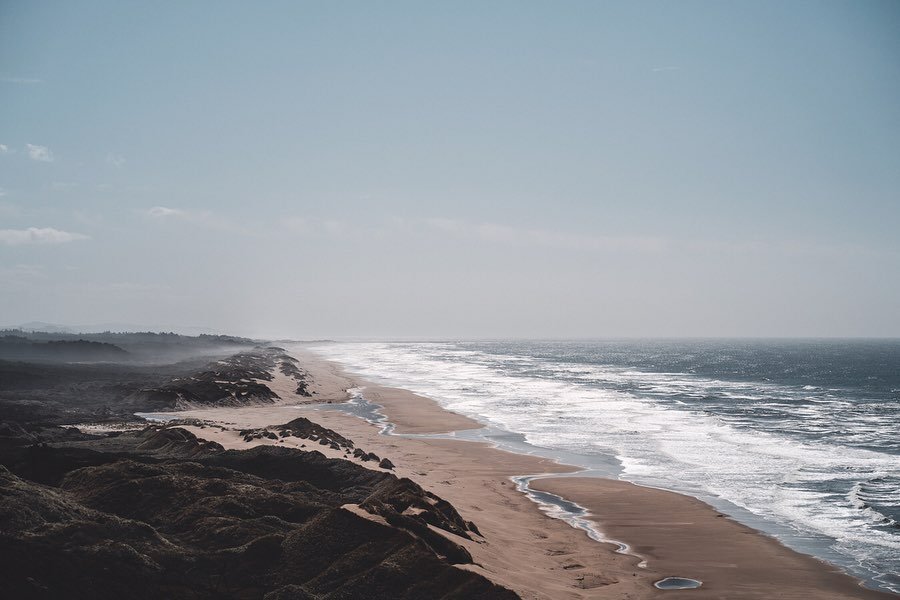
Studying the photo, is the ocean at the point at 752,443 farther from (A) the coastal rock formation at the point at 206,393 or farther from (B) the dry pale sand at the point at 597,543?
(A) the coastal rock formation at the point at 206,393

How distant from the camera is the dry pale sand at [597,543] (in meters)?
14.3

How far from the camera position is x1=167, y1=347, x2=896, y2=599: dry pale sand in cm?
1430

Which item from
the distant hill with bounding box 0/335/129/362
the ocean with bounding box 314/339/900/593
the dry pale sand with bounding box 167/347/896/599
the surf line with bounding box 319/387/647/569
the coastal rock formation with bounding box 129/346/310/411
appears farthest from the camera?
the distant hill with bounding box 0/335/129/362

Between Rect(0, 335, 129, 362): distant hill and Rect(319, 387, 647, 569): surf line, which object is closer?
Rect(319, 387, 647, 569): surf line

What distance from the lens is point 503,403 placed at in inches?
2272

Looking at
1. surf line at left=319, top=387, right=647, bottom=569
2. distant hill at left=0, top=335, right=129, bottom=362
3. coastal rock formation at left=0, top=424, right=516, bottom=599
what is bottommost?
distant hill at left=0, top=335, right=129, bottom=362

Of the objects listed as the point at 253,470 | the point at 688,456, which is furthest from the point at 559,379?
the point at 253,470

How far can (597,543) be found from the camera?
17984 millimetres

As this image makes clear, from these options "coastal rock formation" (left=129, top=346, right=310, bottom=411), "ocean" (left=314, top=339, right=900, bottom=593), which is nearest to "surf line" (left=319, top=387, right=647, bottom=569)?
"ocean" (left=314, top=339, right=900, bottom=593)

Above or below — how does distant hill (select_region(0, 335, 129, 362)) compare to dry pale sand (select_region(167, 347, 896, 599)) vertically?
below

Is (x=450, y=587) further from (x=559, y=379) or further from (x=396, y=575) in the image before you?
(x=559, y=379)

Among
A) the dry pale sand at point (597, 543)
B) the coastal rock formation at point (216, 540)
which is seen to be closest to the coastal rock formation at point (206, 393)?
the dry pale sand at point (597, 543)

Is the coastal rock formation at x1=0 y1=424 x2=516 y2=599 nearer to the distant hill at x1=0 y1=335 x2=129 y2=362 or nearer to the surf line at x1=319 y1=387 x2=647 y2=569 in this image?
the surf line at x1=319 y1=387 x2=647 y2=569

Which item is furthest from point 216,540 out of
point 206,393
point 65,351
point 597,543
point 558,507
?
point 65,351
